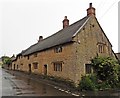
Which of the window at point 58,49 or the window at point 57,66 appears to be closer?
the window at point 57,66

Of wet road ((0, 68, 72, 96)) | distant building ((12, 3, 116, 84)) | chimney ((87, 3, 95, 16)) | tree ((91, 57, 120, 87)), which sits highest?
chimney ((87, 3, 95, 16))

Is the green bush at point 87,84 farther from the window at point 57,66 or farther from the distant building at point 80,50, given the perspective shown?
the window at point 57,66

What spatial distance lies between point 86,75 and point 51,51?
8.41 m

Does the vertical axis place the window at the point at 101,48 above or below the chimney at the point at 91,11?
below

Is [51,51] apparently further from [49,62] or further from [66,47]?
[66,47]

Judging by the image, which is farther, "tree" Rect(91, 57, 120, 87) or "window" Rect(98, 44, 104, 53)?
"window" Rect(98, 44, 104, 53)

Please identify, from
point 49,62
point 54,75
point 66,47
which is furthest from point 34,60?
point 66,47

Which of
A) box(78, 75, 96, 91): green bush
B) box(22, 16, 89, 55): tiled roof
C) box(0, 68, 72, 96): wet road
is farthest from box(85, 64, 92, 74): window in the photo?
box(0, 68, 72, 96): wet road

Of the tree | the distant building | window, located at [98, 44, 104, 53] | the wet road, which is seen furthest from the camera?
window, located at [98, 44, 104, 53]

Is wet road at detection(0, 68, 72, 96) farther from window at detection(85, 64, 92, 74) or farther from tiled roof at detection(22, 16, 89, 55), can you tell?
tiled roof at detection(22, 16, 89, 55)

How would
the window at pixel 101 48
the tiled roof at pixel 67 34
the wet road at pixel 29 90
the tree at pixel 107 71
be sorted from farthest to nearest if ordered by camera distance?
1. the window at pixel 101 48
2. the tiled roof at pixel 67 34
3. the tree at pixel 107 71
4. the wet road at pixel 29 90

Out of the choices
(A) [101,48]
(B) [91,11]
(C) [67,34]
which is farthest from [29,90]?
(B) [91,11]

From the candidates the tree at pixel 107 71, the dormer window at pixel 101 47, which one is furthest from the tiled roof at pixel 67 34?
the tree at pixel 107 71

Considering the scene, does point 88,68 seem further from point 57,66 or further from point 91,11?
point 91,11
